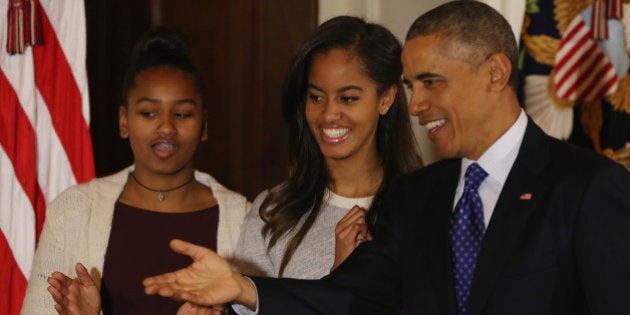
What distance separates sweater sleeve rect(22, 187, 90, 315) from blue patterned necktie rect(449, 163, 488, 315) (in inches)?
49.1

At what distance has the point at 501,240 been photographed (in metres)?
2.27

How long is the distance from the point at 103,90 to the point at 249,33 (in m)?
0.65

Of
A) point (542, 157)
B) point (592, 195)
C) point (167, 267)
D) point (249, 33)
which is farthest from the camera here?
point (249, 33)

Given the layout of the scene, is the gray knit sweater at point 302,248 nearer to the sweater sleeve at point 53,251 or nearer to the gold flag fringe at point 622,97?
the sweater sleeve at point 53,251

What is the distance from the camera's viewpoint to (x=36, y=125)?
3670mm

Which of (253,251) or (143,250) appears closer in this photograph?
(253,251)

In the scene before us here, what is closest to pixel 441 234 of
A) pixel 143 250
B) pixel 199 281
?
pixel 199 281

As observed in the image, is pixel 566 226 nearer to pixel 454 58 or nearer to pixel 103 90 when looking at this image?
pixel 454 58

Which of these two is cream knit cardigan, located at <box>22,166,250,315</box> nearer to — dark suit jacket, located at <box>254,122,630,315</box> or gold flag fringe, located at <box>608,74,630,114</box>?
dark suit jacket, located at <box>254,122,630,315</box>

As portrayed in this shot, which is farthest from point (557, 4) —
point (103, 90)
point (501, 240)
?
point (103, 90)

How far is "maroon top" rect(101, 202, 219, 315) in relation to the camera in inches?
122

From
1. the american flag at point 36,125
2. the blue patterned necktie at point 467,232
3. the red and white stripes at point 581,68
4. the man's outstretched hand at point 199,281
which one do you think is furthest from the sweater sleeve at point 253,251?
the red and white stripes at point 581,68

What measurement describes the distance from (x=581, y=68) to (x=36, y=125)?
1817 mm

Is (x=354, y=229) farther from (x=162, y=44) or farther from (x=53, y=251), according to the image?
(x=162, y=44)
